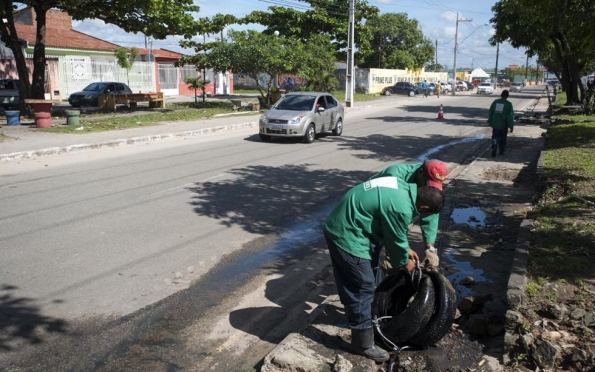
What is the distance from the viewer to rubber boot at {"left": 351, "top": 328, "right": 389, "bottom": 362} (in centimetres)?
390

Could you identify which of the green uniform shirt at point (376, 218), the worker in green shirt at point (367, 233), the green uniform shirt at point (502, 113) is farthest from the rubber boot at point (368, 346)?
the green uniform shirt at point (502, 113)

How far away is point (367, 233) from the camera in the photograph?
370cm

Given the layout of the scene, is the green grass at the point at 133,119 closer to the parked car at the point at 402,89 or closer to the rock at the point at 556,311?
the rock at the point at 556,311

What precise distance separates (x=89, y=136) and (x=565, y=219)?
558 inches

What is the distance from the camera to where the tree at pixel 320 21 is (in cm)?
4475

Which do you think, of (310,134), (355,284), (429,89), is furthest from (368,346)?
(429,89)

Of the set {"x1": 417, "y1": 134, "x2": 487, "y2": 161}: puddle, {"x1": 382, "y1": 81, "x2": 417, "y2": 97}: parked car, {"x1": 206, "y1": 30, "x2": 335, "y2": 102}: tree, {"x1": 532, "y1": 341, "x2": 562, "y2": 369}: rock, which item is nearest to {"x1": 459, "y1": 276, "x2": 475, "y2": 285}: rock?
{"x1": 532, "y1": 341, "x2": 562, "y2": 369}: rock

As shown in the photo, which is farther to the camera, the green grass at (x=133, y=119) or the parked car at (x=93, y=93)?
the parked car at (x=93, y=93)

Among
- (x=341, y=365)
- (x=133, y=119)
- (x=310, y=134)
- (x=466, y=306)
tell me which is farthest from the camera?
(x=133, y=119)

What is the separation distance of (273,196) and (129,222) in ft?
8.65

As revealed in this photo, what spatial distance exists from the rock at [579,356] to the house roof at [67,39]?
36.0m

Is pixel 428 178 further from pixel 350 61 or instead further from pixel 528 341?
pixel 350 61

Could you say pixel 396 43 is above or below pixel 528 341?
above

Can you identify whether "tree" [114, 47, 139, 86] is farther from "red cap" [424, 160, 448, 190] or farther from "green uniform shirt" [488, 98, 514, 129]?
"red cap" [424, 160, 448, 190]
